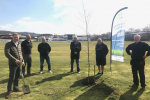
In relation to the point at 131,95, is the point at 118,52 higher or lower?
higher

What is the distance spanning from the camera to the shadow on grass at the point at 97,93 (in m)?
3.71

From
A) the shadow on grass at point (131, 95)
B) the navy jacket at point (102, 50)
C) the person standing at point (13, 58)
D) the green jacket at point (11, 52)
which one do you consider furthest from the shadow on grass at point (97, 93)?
the green jacket at point (11, 52)

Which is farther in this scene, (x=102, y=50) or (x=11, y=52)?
(x=102, y=50)

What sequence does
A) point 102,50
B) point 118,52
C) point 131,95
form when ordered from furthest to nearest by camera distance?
point 102,50 < point 118,52 < point 131,95

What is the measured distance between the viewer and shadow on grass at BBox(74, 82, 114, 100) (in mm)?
3709

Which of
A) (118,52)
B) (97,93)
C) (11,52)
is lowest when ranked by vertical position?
(97,93)

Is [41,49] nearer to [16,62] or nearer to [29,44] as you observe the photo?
[29,44]

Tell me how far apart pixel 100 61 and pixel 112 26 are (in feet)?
6.87

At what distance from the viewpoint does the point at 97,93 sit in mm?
4012

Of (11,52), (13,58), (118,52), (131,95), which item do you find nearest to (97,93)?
(131,95)

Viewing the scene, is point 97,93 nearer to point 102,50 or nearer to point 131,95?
point 131,95

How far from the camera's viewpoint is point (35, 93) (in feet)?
13.3

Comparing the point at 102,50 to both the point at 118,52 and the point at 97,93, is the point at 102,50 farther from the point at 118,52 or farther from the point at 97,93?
the point at 97,93

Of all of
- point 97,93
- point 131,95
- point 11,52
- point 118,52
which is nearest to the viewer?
point 11,52
